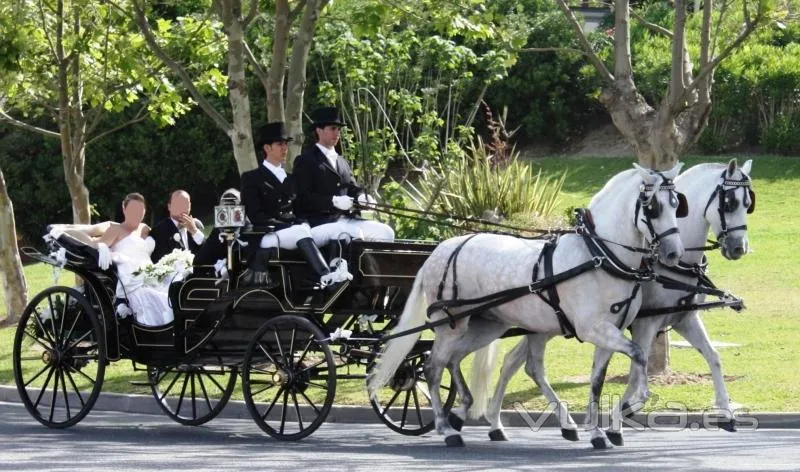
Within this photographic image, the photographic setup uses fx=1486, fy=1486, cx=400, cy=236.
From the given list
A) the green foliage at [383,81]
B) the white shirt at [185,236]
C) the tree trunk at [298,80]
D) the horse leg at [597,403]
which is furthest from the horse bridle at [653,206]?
the green foliage at [383,81]

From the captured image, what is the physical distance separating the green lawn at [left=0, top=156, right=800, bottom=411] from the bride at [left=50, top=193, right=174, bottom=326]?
191 centimetres

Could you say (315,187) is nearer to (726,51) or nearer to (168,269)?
(168,269)

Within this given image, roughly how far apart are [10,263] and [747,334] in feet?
30.7

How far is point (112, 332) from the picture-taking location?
1150 cm

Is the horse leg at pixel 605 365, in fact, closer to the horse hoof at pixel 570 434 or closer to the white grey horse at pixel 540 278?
the white grey horse at pixel 540 278

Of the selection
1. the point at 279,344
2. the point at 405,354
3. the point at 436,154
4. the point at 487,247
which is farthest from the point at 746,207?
the point at 436,154

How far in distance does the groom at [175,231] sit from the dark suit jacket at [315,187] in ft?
4.53

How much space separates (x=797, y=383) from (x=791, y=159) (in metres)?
14.1

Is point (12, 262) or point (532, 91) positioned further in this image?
point (532, 91)

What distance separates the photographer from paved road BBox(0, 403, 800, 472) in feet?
30.0

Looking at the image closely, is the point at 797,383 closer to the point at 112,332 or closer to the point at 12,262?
the point at 112,332

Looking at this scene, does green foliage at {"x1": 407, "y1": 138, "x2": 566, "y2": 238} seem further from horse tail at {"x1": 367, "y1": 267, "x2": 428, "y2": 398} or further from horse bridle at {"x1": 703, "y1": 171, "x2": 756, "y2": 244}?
horse bridle at {"x1": 703, "y1": 171, "x2": 756, "y2": 244}

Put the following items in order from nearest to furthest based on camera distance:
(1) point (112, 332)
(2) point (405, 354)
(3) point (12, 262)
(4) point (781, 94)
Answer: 1. (2) point (405, 354)
2. (1) point (112, 332)
3. (3) point (12, 262)
4. (4) point (781, 94)

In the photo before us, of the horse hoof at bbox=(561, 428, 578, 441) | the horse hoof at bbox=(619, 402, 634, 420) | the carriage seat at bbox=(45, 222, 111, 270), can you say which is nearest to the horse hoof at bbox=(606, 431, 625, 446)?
the horse hoof at bbox=(619, 402, 634, 420)
